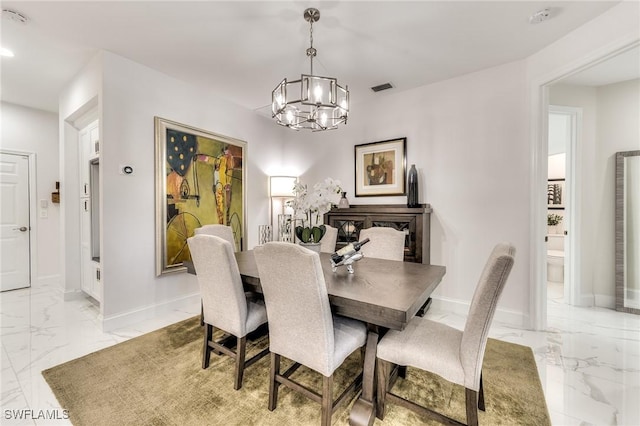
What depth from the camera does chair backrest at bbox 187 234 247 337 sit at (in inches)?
67.9

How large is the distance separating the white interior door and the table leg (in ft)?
17.3

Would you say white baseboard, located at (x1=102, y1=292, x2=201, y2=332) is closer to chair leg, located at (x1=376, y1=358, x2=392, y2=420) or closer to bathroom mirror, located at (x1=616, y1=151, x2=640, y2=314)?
chair leg, located at (x1=376, y1=358, x2=392, y2=420)

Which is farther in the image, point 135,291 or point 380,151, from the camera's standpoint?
point 380,151

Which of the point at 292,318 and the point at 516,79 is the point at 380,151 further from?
the point at 292,318

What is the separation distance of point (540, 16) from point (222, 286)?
3100mm

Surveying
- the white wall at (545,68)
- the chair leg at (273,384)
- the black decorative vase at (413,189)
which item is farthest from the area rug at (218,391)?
the black decorative vase at (413,189)

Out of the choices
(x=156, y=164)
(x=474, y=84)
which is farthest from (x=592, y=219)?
(x=156, y=164)

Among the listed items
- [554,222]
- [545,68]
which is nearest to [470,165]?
[545,68]

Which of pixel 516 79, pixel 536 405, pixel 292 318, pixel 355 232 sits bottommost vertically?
pixel 536 405

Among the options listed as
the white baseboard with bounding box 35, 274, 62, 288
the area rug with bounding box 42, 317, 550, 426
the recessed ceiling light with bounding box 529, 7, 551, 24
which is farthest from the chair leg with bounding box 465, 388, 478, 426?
the white baseboard with bounding box 35, 274, 62, 288

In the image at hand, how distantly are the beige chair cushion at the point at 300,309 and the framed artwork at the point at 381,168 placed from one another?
2370 mm

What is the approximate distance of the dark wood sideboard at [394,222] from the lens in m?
3.07

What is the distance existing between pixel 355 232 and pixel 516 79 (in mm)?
2402

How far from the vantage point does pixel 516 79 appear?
9.10 ft
